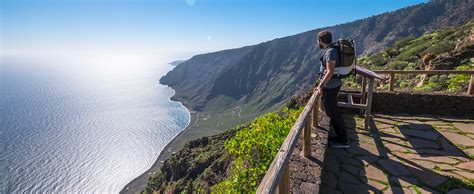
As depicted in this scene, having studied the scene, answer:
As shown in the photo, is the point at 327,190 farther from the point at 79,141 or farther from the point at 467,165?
the point at 79,141

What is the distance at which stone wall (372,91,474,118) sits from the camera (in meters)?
7.05

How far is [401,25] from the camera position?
5699 inches

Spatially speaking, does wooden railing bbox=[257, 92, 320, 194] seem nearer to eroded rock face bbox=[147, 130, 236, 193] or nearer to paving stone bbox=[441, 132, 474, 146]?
paving stone bbox=[441, 132, 474, 146]

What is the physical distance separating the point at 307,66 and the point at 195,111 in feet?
263

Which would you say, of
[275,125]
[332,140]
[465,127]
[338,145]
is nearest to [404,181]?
[338,145]

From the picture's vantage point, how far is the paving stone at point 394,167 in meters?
4.44

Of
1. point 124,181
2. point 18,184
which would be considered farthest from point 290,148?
point 18,184

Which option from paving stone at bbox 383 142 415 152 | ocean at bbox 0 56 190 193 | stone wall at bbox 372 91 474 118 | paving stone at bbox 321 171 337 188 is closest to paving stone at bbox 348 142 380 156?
paving stone at bbox 383 142 415 152

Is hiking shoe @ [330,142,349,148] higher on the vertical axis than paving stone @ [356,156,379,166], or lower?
higher

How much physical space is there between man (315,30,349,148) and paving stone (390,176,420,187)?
1200mm

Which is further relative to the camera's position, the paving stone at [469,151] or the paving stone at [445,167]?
the paving stone at [469,151]

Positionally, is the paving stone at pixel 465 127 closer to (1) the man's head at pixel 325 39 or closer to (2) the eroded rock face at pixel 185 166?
(1) the man's head at pixel 325 39

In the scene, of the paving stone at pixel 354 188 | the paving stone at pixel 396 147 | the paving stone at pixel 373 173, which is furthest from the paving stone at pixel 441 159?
the paving stone at pixel 354 188

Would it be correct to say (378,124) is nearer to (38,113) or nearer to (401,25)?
(38,113)
